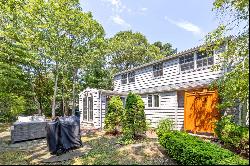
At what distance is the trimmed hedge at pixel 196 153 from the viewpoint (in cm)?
827

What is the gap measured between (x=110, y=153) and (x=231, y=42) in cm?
763

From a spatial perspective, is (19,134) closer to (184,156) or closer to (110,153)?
(110,153)

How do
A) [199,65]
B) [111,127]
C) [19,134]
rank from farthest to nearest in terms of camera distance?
[199,65]
[111,127]
[19,134]

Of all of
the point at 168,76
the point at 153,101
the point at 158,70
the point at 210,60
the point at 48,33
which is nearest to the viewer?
the point at 210,60

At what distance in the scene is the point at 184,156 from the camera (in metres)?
9.25

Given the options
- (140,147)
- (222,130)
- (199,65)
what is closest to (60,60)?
(199,65)

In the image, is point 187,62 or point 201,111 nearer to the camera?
point 201,111

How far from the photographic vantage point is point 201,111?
1545cm

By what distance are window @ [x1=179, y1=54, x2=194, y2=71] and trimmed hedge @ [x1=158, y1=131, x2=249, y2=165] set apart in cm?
893

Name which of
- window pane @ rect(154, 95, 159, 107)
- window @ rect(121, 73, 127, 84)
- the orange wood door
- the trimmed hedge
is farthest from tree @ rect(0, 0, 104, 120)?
the trimmed hedge

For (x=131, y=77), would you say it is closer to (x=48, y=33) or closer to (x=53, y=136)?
(x=48, y=33)

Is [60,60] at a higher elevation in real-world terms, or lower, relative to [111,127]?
higher

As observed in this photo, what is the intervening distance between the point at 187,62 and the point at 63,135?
10.8 meters

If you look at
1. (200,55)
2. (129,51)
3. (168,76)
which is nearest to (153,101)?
(168,76)
